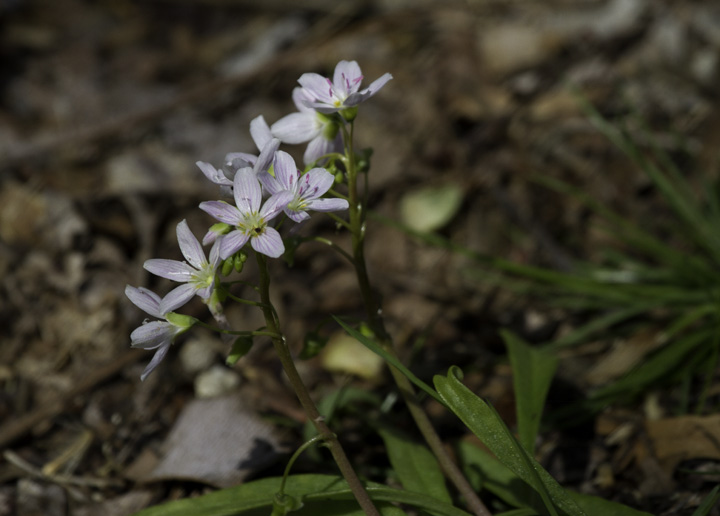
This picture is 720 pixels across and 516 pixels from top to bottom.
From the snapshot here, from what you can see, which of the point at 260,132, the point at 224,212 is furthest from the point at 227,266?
the point at 260,132

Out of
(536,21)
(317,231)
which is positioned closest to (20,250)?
(317,231)

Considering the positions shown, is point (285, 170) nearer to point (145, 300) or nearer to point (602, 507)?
point (145, 300)

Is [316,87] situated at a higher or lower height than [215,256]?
higher

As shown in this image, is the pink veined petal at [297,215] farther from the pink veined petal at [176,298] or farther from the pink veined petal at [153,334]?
the pink veined petal at [153,334]

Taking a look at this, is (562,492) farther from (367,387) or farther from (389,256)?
(389,256)

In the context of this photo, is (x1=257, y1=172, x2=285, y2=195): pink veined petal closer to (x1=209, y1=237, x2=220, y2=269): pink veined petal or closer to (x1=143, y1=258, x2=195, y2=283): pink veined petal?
(x1=209, y1=237, x2=220, y2=269): pink veined petal

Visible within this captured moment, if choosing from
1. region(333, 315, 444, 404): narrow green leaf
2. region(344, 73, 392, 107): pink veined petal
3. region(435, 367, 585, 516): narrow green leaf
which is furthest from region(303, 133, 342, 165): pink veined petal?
region(435, 367, 585, 516): narrow green leaf

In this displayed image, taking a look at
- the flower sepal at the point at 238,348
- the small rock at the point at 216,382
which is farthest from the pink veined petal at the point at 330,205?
the small rock at the point at 216,382
